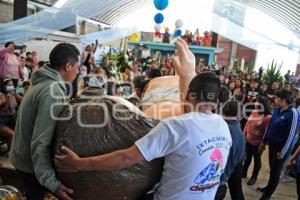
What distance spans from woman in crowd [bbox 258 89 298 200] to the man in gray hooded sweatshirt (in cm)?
252

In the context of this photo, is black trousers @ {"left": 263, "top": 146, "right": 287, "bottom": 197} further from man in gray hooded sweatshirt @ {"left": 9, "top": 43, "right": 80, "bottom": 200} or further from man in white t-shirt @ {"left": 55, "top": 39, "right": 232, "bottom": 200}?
man in gray hooded sweatshirt @ {"left": 9, "top": 43, "right": 80, "bottom": 200}

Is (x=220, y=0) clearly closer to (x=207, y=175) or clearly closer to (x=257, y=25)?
(x=257, y=25)

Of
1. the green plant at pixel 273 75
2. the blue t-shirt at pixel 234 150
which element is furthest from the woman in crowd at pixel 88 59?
the blue t-shirt at pixel 234 150

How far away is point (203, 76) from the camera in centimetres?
140

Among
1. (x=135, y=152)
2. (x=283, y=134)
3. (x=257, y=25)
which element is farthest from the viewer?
(x=257, y=25)

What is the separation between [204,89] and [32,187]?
1016mm

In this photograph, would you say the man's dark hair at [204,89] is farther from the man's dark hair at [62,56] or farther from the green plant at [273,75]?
the green plant at [273,75]

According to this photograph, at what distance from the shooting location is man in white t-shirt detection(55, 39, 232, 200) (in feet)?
3.93

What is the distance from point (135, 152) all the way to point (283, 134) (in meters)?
2.67

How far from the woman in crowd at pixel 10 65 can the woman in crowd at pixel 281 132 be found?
4.51m

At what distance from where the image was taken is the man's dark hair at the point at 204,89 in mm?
1377

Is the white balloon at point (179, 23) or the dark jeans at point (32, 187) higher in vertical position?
the white balloon at point (179, 23)

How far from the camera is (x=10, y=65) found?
613 cm

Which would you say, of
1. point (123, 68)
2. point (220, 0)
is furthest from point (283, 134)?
point (220, 0)
